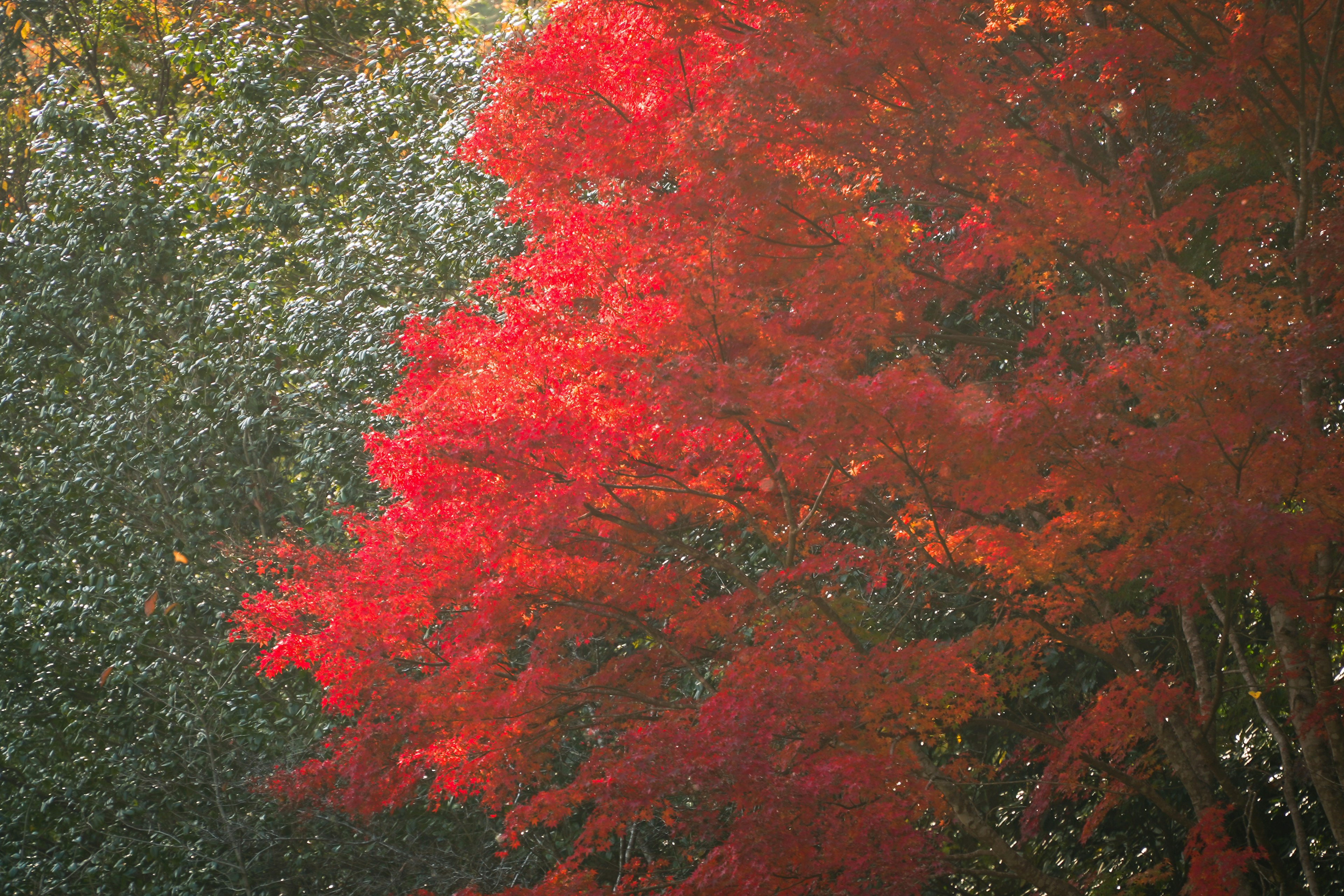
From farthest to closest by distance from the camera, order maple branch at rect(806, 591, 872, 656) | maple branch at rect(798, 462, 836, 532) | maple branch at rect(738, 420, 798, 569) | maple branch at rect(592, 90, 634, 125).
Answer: maple branch at rect(592, 90, 634, 125), maple branch at rect(806, 591, 872, 656), maple branch at rect(738, 420, 798, 569), maple branch at rect(798, 462, 836, 532)

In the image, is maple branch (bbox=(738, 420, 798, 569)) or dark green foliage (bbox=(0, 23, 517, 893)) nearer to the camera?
maple branch (bbox=(738, 420, 798, 569))

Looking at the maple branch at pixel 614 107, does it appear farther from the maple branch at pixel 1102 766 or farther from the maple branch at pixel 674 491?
the maple branch at pixel 1102 766

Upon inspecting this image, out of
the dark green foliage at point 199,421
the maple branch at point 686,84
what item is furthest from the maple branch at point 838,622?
the dark green foliage at point 199,421

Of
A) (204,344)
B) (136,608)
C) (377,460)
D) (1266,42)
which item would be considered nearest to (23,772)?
(136,608)

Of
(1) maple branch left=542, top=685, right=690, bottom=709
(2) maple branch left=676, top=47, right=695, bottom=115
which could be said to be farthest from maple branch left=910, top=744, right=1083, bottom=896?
(2) maple branch left=676, top=47, right=695, bottom=115

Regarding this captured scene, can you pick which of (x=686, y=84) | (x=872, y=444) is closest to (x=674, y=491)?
(x=872, y=444)

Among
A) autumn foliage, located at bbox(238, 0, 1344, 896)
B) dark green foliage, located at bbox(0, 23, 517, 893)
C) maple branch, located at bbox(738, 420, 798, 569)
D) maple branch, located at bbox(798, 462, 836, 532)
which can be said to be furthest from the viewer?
dark green foliage, located at bbox(0, 23, 517, 893)

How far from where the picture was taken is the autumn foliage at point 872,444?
5.39 metres

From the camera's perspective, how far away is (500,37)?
13.5 meters

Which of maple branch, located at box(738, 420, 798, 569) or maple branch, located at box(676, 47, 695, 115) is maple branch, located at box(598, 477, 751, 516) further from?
maple branch, located at box(676, 47, 695, 115)

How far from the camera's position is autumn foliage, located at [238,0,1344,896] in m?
5.39

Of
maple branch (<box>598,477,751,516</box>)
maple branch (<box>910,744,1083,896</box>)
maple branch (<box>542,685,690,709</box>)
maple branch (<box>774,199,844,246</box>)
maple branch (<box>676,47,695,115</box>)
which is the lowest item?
maple branch (<box>910,744,1083,896</box>)

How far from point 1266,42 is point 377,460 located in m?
5.48

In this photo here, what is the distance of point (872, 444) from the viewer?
19.1 feet
